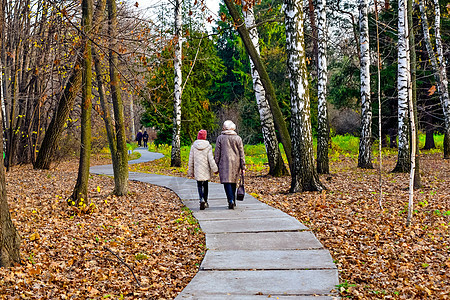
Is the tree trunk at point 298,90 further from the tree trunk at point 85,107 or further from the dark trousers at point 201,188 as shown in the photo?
the tree trunk at point 85,107

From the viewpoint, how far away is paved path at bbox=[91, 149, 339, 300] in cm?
481

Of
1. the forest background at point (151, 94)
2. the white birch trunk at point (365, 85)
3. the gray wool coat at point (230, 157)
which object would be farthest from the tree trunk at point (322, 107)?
the gray wool coat at point (230, 157)

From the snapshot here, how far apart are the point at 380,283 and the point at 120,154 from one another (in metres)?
7.83

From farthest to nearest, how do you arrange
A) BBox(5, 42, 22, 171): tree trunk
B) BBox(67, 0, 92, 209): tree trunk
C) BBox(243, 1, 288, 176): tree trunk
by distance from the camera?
1. BBox(5, 42, 22, 171): tree trunk
2. BBox(243, 1, 288, 176): tree trunk
3. BBox(67, 0, 92, 209): tree trunk

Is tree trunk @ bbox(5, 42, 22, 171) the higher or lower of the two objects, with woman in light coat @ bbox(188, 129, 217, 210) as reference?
higher

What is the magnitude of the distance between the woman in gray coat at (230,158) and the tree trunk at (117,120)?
294cm

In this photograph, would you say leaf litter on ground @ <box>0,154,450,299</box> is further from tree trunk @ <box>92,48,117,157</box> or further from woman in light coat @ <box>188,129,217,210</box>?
tree trunk @ <box>92,48,117,157</box>

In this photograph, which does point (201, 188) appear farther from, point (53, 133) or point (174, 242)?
point (53, 133)

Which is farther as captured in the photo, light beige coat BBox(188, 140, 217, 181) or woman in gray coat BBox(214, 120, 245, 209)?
light beige coat BBox(188, 140, 217, 181)

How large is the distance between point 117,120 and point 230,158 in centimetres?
336

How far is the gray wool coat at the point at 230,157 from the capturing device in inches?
370

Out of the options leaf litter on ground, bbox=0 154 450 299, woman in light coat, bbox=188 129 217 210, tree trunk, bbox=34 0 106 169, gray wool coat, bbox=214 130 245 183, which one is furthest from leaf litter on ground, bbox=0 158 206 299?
tree trunk, bbox=34 0 106 169

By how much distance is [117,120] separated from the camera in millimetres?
11148

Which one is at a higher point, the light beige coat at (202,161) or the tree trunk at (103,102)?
the tree trunk at (103,102)
